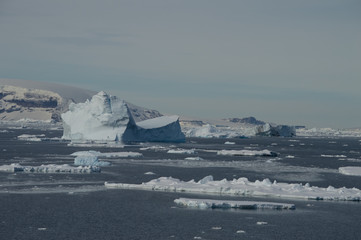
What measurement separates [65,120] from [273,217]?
47217 millimetres

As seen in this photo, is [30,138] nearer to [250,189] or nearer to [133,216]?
[250,189]

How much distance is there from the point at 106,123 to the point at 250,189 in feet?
122

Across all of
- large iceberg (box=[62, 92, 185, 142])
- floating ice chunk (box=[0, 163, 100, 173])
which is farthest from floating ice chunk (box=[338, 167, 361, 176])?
large iceberg (box=[62, 92, 185, 142])

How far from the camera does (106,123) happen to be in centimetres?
6100

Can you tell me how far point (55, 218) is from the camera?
19391mm

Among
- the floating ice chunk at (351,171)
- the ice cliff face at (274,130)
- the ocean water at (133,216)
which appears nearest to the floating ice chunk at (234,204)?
the ocean water at (133,216)

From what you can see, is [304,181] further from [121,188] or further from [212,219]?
[212,219]

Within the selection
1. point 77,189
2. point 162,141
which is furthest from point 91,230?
point 162,141

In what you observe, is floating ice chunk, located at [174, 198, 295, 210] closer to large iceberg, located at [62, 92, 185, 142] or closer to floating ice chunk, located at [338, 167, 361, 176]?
floating ice chunk, located at [338, 167, 361, 176]

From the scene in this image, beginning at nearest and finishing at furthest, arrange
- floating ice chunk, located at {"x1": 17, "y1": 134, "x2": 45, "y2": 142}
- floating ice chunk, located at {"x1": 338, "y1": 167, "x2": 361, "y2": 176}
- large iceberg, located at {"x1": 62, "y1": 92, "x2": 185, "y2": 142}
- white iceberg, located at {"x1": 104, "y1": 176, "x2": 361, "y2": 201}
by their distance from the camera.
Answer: white iceberg, located at {"x1": 104, "y1": 176, "x2": 361, "y2": 201}
floating ice chunk, located at {"x1": 338, "y1": 167, "x2": 361, "y2": 176}
large iceberg, located at {"x1": 62, "y1": 92, "x2": 185, "y2": 142}
floating ice chunk, located at {"x1": 17, "y1": 134, "x2": 45, "y2": 142}

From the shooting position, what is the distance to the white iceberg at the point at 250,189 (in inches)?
965

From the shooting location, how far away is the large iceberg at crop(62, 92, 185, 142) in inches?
2372

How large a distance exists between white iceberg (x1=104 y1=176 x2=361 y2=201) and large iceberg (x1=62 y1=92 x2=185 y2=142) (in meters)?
33.0

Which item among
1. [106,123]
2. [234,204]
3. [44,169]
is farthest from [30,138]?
[234,204]
